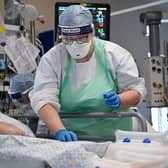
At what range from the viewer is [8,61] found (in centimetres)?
306

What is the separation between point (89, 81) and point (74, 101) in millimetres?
132

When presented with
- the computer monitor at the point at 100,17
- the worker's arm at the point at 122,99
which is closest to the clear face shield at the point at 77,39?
the worker's arm at the point at 122,99

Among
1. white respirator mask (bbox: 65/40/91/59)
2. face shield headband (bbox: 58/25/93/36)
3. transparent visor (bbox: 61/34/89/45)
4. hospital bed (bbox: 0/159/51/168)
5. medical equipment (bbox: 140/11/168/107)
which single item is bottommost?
medical equipment (bbox: 140/11/168/107)

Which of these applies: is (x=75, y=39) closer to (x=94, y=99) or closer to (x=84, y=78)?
(x=84, y=78)

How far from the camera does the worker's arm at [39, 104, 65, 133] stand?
175 cm

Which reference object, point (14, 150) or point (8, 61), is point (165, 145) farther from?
point (8, 61)

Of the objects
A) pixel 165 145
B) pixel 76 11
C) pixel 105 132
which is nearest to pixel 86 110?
pixel 105 132

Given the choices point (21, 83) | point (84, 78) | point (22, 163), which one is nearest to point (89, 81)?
point (84, 78)

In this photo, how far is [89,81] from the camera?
1.98 m

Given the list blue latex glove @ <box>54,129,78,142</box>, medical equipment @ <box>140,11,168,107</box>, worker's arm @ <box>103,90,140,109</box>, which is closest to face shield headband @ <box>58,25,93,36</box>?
worker's arm @ <box>103,90,140,109</box>

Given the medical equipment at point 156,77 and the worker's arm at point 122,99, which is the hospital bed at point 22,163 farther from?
the medical equipment at point 156,77

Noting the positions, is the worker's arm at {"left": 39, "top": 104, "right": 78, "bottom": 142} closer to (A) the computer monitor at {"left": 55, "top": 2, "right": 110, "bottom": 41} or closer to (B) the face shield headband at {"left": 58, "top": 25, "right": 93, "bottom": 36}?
(B) the face shield headband at {"left": 58, "top": 25, "right": 93, "bottom": 36}

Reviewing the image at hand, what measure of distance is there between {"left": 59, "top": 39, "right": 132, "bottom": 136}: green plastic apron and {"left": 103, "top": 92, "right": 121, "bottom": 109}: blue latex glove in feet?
0.44

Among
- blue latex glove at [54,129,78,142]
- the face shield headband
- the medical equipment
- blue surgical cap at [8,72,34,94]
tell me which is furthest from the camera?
the medical equipment
